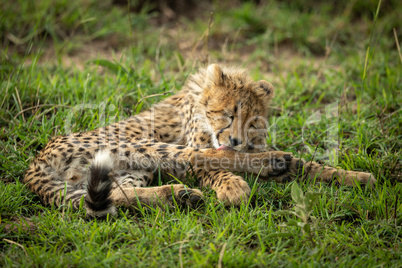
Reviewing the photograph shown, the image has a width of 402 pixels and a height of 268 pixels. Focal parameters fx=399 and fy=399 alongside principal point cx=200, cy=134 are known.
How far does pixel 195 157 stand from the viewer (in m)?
2.92

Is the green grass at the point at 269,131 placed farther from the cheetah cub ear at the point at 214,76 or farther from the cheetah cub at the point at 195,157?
the cheetah cub ear at the point at 214,76

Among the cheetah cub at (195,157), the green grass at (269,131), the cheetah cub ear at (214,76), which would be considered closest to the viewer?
the green grass at (269,131)

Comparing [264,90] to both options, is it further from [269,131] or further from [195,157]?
[195,157]

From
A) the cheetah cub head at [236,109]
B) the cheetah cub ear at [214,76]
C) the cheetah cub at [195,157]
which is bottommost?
the cheetah cub at [195,157]

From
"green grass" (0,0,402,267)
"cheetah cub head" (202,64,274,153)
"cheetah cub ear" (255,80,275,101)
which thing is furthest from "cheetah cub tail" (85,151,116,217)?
"cheetah cub ear" (255,80,275,101)

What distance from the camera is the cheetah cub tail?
224 centimetres

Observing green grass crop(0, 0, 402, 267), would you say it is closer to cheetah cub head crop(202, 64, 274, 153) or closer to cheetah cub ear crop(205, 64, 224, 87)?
cheetah cub head crop(202, 64, 274, 153)

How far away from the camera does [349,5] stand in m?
6.33

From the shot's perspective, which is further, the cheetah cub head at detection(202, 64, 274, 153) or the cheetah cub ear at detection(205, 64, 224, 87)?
the cheetah cub ear at detection(205, 64, 224, 87)

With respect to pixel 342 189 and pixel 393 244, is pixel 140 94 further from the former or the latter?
pixel 393 244

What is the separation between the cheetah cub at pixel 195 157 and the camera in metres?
2.61

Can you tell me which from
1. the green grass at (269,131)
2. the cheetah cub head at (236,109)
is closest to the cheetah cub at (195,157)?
the cheetah cub head at (236,109)

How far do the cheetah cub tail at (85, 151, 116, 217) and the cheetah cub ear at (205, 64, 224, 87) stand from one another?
1209 mm

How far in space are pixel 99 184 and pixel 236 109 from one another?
3.89 ft
